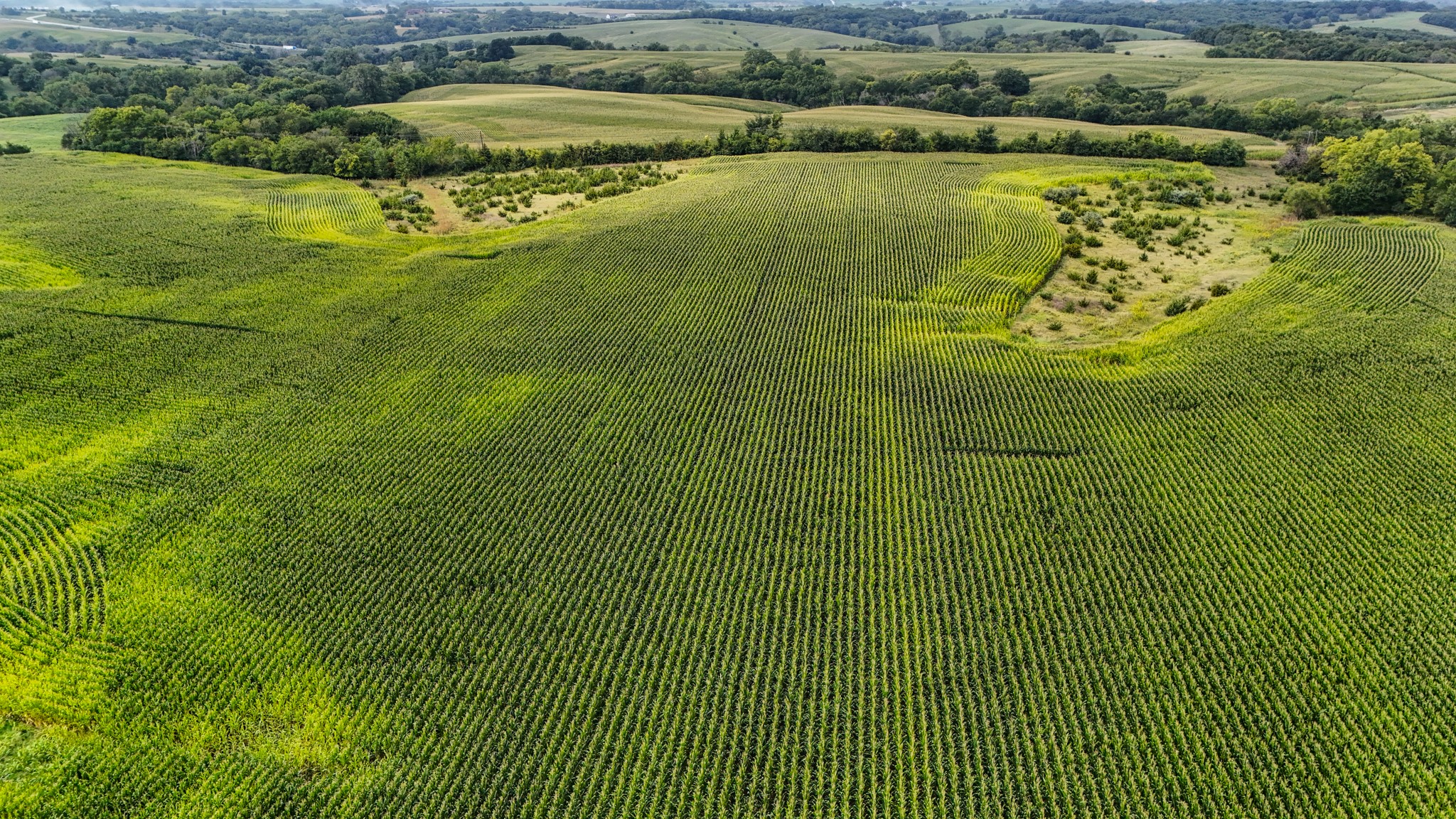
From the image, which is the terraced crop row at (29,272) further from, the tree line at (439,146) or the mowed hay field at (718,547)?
the tree line at (439,146)

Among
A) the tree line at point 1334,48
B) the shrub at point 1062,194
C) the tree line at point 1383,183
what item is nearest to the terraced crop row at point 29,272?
the shrub at point 1062,194

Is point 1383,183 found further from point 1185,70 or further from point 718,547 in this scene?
point 1185,70

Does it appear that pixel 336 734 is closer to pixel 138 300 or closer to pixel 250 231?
pixel 138 300

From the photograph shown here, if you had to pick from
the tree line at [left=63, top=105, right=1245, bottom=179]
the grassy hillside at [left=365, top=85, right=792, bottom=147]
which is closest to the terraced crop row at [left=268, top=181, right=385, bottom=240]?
the tree line at [left=63, top=105, right=1245, bottom=179]

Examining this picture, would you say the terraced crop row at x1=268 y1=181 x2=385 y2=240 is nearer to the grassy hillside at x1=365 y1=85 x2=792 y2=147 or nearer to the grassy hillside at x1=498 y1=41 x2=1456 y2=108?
the grassy hillside at x1=365 y1=85 x2=792 y2=147

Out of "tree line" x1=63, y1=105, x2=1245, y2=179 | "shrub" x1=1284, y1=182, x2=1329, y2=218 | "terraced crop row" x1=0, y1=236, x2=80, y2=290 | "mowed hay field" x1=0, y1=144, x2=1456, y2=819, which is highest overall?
"tree line" x1=63, y1=105, x2=1245, y2=179

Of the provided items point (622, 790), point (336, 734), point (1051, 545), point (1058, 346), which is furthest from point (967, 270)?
point (336, 734)

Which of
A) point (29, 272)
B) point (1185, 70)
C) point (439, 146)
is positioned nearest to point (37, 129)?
point (439, 146)
